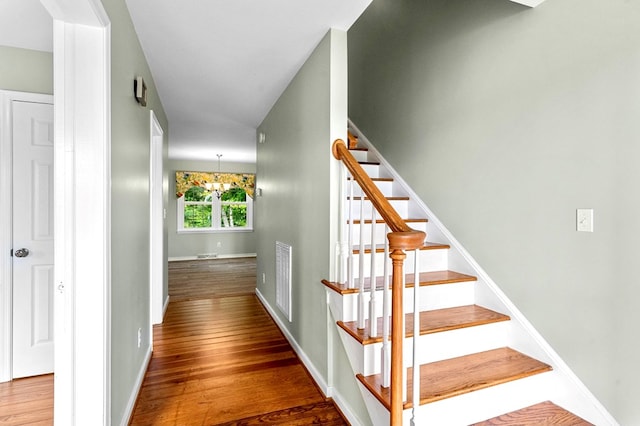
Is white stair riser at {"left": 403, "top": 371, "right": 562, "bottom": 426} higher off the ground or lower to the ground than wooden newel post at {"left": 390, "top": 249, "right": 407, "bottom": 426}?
lower

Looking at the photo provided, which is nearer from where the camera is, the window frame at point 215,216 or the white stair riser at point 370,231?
the white stair riser at point 370,231

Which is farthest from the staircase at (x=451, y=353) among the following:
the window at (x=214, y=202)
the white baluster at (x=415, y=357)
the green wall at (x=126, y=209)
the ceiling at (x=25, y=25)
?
the window at (x=214, y=202)

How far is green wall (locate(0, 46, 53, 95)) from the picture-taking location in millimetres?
2254

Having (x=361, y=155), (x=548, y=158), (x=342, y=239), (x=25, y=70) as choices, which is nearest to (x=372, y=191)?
(x=342, y=239)

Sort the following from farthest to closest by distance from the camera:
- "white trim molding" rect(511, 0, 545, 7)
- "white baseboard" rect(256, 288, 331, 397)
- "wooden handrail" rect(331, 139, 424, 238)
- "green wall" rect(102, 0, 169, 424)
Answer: "white baseboard" rect(256, 288, 331, 397) < "white trim molding" rect(511, 0, 545, 7) < "green wall" rect(102, 0, 169, 424) < "wooden handrail" rect(331, 139, 424, 238)

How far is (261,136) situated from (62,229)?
9.55ft

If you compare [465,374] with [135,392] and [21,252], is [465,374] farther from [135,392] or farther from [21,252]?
[21,252]

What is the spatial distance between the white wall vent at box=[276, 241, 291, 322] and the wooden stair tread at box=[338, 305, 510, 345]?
1142mm

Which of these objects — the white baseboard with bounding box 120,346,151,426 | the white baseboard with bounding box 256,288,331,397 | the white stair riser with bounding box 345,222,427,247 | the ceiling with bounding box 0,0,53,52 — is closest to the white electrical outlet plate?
the white stair riser with bounding box 345,222,427,247

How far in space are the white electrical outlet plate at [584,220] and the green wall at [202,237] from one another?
6309mm

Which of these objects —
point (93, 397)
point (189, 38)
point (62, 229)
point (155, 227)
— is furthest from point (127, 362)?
point (189, 38)

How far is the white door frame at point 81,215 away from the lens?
49.9 inches

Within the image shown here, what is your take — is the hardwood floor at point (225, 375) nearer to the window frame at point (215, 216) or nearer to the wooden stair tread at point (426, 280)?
the wooden stair tread at point (426, 280)

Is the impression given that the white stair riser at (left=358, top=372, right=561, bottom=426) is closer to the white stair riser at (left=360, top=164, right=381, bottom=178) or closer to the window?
the white stair riser at (left=360, top=164, right=381, bottom=178)
